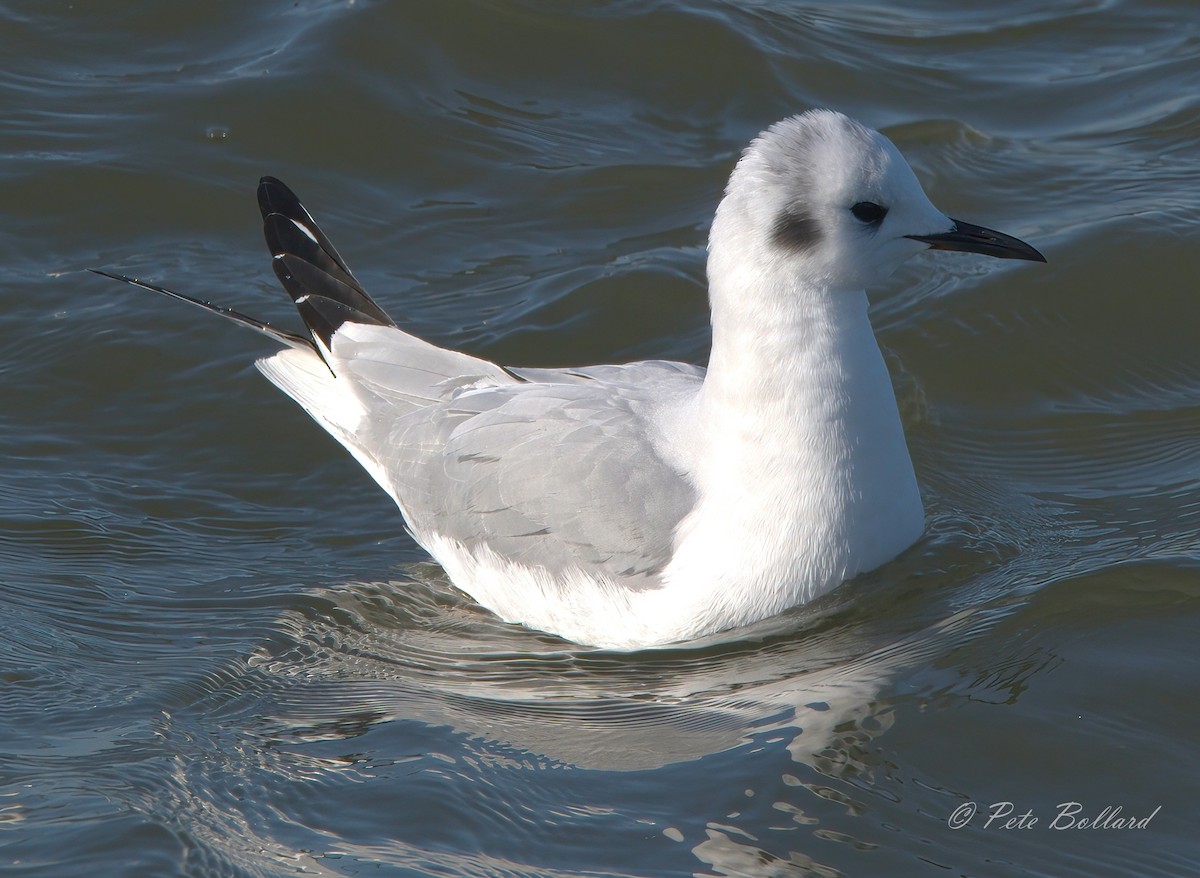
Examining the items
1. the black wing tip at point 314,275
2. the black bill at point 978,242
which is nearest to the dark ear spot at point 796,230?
the black bill at point 978,242

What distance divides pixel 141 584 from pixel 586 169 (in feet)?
12.5

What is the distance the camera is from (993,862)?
4.09 meters

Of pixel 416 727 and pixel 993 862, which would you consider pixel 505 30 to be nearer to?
pixel 416 727

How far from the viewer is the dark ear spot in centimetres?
497

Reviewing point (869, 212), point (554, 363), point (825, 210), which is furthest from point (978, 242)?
point (554, 363)

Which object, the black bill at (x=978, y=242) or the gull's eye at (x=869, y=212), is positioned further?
the black bill at (x=978, y=242)

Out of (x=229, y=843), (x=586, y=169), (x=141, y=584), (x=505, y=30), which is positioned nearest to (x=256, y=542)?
(x=141, y=584)

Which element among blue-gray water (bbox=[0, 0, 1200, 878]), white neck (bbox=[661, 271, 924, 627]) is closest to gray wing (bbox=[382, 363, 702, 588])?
white neck (bbox=[661, 271, 924, 627])

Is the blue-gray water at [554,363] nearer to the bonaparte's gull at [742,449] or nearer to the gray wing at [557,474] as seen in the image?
the bonaparte's gull at [742,449]

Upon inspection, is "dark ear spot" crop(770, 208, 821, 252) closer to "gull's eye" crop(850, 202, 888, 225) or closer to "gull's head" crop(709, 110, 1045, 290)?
"gull's head" crop(709, 110, 1045, 290)

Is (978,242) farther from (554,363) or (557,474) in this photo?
(554,363)

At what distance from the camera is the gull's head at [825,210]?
4.95 metres

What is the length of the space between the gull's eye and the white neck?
27 centimetres

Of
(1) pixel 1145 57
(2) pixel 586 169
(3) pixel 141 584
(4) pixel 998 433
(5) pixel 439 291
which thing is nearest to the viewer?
(3) pixel 141 584
